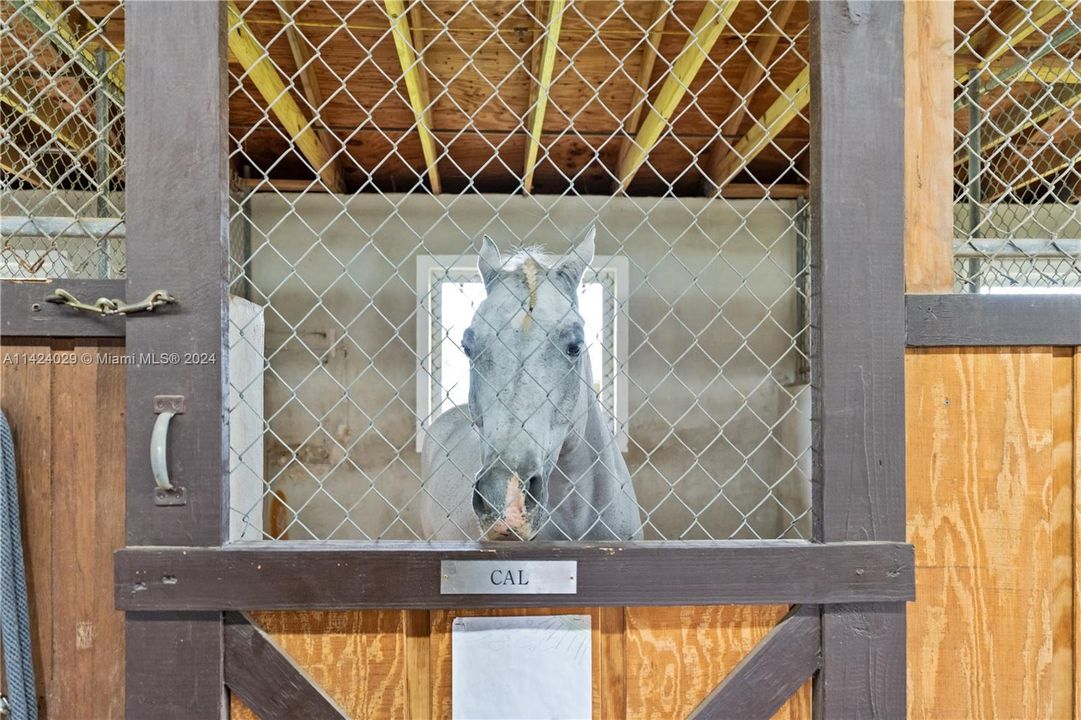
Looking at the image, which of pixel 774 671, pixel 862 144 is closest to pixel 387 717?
pixel 774 671

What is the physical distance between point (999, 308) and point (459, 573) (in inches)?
45.1

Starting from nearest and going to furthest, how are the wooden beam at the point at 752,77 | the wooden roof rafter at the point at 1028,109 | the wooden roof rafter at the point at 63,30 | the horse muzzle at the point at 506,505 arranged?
the horse muzzle at the point at 506,505
the wooden roof rafter at the point at 63,30
the wooden beam at the point at 752,77
the wooden roof rafter at the point at 1028,109

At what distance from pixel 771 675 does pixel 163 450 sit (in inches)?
46.0

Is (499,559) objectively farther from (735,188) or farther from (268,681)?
(735,188)

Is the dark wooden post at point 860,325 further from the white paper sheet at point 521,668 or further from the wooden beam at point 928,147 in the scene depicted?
the white paper sheet at point 521,668

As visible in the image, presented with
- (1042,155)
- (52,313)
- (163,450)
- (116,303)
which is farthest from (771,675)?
(1042,155)

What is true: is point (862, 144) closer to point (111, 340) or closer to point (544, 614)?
point (544, 614)

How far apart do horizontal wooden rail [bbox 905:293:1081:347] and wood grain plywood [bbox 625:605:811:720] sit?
1.98ft

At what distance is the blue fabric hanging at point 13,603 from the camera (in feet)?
3.65

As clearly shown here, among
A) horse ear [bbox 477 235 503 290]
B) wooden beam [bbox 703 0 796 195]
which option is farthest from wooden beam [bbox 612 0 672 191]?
horse ear [bbox 477 235 503 290]

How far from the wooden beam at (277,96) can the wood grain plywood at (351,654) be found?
164cm

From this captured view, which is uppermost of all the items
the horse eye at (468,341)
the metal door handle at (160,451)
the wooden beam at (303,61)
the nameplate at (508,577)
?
the wooden beam at (303,61)

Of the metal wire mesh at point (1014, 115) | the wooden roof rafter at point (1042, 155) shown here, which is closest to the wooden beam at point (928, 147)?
the metal wire mesh at point (1014, 115)

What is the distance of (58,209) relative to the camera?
4.61 m
